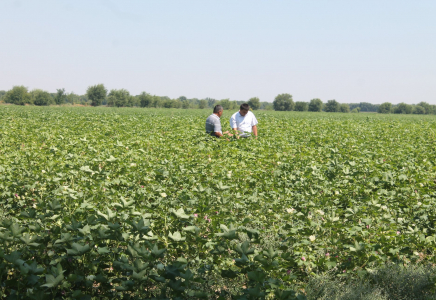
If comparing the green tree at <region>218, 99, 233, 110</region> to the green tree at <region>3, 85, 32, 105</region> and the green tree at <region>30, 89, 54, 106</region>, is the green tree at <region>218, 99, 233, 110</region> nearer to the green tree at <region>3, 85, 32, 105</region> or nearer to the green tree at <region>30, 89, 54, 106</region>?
the green tree at <region>30, 89, 54, 106</region>

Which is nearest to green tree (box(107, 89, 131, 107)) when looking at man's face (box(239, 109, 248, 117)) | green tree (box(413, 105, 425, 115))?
green tree (box(413, 105, 425, 115))

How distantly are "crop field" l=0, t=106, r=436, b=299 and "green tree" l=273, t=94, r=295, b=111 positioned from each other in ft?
390

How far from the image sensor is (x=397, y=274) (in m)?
3.05

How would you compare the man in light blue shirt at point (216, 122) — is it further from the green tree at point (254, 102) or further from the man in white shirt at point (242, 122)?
the green tree at point (254, 102)

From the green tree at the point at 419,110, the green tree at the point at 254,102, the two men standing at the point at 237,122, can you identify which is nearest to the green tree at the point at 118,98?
the green tree at the point at 254,102

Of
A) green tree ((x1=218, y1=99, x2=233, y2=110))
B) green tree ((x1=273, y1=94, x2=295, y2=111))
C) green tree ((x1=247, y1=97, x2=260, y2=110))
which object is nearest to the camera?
green tree ((x1=273, y1=94, x2=295, y2=111))

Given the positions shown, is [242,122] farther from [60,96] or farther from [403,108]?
[403,108]

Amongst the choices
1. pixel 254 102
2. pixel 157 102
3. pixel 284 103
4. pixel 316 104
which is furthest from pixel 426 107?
pixel 157 102

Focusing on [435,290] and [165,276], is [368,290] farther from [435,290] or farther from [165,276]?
[165,276]

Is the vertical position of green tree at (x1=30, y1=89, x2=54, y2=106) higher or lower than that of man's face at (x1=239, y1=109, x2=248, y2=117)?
higher

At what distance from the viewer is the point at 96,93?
115 metres

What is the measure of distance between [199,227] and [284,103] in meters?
123

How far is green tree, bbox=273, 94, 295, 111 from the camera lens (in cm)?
12306

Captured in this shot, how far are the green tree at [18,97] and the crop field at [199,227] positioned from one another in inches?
4443
